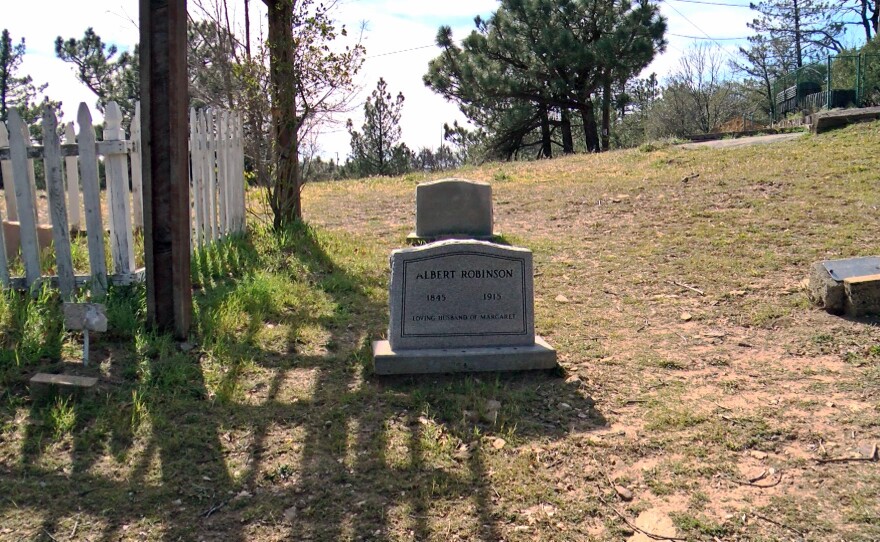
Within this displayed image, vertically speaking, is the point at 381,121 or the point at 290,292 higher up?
the point at 381,121

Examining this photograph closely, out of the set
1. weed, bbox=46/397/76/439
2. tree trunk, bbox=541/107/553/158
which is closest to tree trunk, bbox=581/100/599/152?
tree trunk, bbox=541/107/553/158

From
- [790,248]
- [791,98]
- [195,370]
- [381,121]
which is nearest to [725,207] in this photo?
[790,248]

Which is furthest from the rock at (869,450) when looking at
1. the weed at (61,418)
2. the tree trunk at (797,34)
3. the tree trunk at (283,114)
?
the tree trunk at (797,34)

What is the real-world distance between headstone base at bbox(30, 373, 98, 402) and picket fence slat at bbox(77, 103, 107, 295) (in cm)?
147

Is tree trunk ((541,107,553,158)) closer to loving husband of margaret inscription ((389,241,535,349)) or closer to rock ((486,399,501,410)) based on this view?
loving husband of margaret inscription ((389,241,535,349))

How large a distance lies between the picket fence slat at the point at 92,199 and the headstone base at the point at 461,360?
2.23 meters

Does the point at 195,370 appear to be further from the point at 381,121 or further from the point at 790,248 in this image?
the point at 381,121

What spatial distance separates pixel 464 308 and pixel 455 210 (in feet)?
13.1

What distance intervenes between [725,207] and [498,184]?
4650 mm

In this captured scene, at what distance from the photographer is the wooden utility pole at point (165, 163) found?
4586 millimetres

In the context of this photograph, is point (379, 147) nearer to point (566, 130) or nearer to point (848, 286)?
point (566, 130)

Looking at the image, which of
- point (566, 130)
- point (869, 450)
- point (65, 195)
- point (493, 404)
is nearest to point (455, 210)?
A: point (65, 195)

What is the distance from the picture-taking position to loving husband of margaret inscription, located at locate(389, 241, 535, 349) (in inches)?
177

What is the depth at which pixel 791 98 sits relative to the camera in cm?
2311
